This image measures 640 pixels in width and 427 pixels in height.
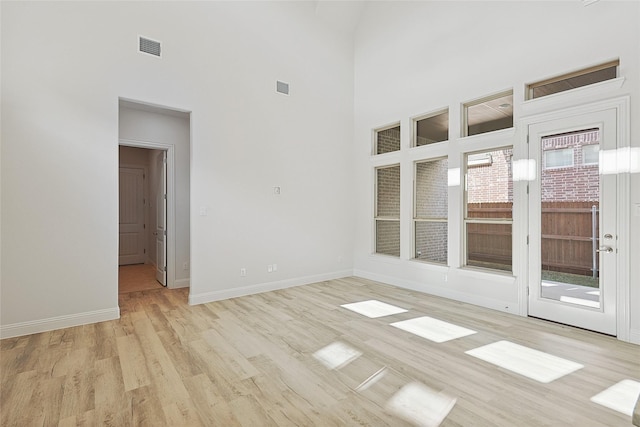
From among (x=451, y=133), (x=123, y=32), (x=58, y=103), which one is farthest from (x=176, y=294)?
(x=451, y=133)

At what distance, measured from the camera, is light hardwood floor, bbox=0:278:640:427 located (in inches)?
81.7

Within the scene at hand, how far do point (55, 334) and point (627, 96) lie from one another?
256 inches

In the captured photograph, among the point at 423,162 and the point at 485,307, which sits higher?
the point at 423,162

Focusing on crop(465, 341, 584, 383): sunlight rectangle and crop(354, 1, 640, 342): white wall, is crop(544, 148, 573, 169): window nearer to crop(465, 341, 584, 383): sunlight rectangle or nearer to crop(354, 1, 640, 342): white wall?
crop(354, 1, 640, 342): white wall

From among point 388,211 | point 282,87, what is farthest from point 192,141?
point 388,211

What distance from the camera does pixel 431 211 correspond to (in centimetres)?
518

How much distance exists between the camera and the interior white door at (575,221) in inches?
130

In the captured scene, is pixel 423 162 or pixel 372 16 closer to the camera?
pixel 423 162

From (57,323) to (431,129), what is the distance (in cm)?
571

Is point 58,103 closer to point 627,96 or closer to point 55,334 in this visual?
point 55,334

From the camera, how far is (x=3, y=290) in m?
3.36

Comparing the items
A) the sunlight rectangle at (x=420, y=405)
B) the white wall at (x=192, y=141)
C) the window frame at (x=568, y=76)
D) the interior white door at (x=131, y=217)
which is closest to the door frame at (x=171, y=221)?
the white wall at (x=192, y=141)

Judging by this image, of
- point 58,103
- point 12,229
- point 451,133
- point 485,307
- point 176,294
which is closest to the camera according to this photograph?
point 12,229

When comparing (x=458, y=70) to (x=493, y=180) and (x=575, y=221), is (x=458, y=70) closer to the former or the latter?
(x=493, y=180)
